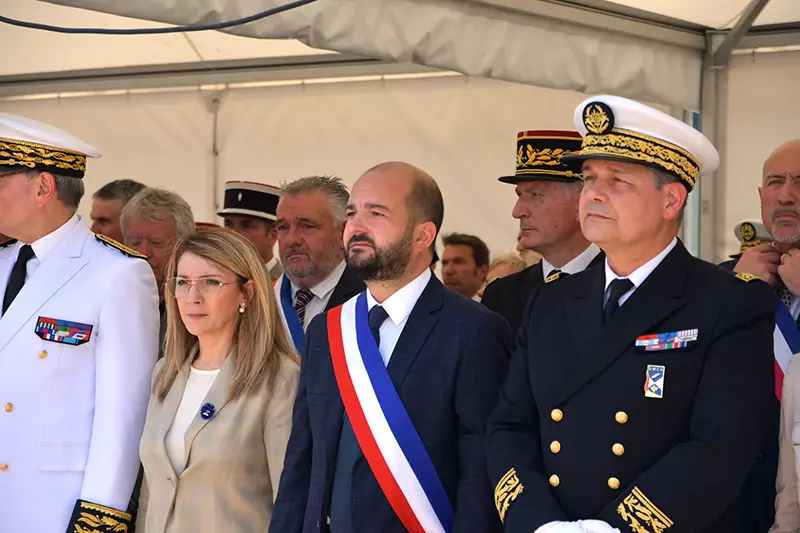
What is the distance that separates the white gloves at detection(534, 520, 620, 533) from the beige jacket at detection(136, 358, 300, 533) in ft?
3.53

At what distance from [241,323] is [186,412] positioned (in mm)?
323

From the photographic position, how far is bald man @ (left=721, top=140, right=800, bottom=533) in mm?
3098

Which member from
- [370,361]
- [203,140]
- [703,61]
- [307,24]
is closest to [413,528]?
[370,361]

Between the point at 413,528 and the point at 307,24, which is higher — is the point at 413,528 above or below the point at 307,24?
below

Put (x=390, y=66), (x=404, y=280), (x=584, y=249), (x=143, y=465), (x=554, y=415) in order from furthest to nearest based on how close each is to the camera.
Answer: (x=390, y=66)
(x=584, y=249)
(x=143, y=465)
(x=404, y=280)
(x=554, y=415)

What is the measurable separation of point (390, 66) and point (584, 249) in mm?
2728

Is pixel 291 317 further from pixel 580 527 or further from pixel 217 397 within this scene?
pixel 580 527

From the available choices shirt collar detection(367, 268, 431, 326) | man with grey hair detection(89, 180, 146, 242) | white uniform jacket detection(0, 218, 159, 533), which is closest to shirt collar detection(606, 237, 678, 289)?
shirt collar detection(367, 268, 431, 326)

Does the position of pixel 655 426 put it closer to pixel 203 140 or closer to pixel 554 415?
pixel 554 415

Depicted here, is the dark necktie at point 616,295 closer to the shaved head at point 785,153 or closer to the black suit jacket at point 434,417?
the black suit jacket at point 434,417

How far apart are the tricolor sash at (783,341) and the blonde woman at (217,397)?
54.3 inches

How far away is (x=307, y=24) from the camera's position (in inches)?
149

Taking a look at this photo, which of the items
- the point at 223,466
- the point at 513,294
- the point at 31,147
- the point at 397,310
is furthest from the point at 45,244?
the point at 513,294

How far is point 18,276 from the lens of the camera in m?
3.89
